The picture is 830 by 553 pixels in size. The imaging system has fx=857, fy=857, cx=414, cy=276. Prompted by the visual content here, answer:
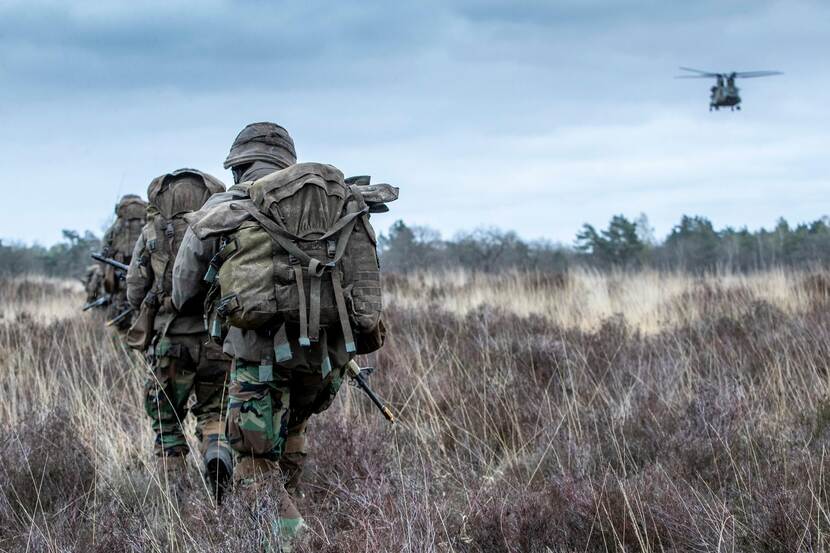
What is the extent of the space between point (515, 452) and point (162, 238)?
98.8 inches

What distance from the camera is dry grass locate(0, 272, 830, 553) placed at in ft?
12.0

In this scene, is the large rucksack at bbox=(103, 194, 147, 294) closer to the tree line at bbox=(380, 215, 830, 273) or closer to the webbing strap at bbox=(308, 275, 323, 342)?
the webbing strap at bbox=(308, 275, 323, 342)

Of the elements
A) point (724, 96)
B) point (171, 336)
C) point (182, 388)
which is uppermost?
point (724, 96)

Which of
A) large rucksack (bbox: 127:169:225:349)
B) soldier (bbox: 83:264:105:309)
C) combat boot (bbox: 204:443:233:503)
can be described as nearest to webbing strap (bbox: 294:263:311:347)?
combat boot (bbox: 204:443:233:503)

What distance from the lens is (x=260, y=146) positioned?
4.22m

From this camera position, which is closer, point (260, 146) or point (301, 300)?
point (301, 300)

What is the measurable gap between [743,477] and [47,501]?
12.4 feet

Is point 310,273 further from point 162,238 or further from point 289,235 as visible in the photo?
point 162,238

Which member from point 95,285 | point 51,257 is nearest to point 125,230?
point 95,285

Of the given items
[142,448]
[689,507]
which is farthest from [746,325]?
[142,448]

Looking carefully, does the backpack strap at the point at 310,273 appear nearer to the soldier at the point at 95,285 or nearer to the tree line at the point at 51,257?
the soldier at the point at 95,285

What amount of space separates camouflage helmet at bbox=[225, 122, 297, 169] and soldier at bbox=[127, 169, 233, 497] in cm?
108

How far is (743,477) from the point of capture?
4.30m

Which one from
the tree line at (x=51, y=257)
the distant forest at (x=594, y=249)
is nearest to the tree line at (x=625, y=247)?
the distant forest at (x=594, y=249)
